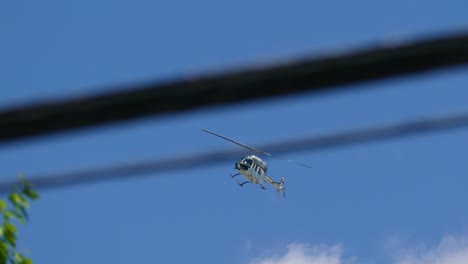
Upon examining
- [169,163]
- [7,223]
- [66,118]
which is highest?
[7,223]

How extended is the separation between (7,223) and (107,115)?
Result: 197 inches

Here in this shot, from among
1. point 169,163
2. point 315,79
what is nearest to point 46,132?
point 169,163

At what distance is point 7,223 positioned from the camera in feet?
22.1

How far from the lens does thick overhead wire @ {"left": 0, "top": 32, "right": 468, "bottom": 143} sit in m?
1.91

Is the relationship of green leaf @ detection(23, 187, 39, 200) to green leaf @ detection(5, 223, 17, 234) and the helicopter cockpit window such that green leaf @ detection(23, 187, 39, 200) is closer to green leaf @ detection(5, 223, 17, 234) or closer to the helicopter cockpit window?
green leaf @ detection(5, 223, 17, 234)

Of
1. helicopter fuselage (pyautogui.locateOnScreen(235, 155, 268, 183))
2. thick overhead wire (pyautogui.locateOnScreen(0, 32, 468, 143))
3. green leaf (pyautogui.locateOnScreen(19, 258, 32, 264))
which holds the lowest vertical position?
thick overhead wire (pyautogui.locateOnScreen(0, 32, 468, 143))

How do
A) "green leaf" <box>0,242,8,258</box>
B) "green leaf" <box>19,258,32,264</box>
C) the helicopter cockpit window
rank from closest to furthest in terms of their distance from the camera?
"green leaf" <box>0,242,8,258</box>
"green leaf" <box>19,258,32,264</box>
the helicopter cockpit window

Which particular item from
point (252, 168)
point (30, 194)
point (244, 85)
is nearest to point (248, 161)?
point (252, 168)

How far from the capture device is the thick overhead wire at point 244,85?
1.91 metres

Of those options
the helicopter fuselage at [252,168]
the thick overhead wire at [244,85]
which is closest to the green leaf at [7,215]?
the thick overhead wire at [244,85]

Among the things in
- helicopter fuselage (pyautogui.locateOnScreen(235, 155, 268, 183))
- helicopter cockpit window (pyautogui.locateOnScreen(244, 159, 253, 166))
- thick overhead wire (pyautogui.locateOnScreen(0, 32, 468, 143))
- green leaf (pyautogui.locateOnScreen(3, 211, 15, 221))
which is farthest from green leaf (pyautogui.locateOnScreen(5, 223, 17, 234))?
helicopter cockpit window (pyautogui.locateOnScreen(244, 159, 253, 166))

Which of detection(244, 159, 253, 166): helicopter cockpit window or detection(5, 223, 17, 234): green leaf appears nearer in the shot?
detection(5, 223, 17, 234): green leaf

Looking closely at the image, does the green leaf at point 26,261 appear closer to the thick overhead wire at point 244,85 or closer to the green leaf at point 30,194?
the green leaf at point 30,194

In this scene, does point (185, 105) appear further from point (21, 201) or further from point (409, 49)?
point (21, 201)
